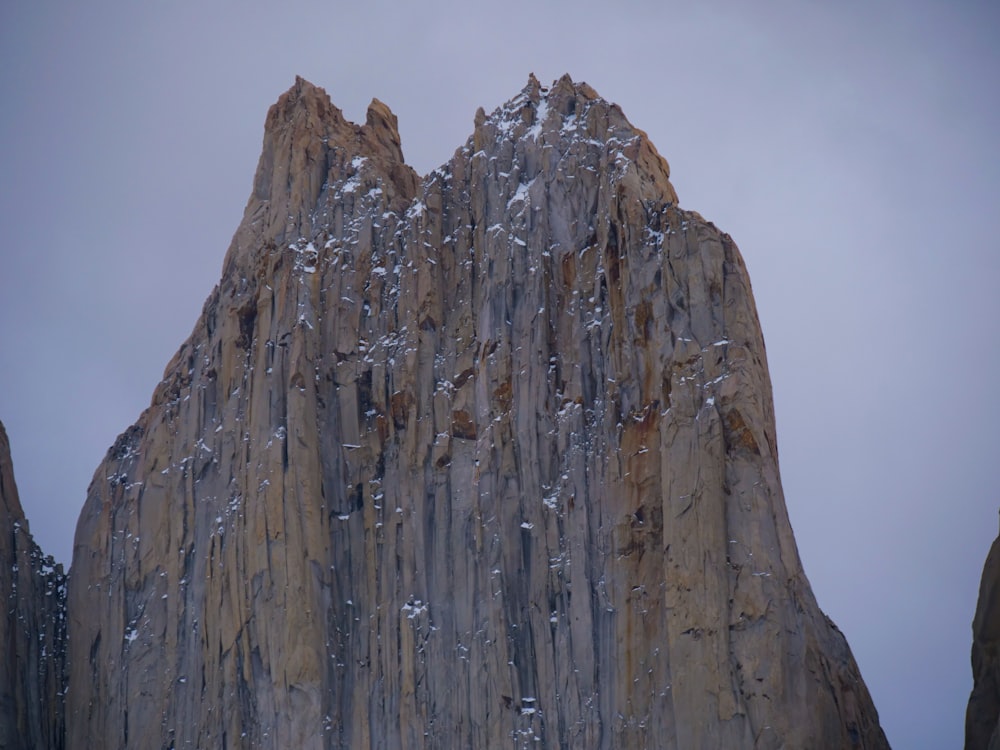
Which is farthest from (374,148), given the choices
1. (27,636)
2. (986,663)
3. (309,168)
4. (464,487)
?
(986,663)

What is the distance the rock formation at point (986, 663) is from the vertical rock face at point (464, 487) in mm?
4571

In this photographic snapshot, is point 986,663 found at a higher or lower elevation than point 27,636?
lower

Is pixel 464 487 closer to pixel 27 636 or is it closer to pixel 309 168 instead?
pixel 309 168

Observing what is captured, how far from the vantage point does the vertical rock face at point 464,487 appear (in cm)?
6712

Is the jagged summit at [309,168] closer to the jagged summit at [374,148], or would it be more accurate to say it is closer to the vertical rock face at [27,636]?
the jagged summit at [374,148]

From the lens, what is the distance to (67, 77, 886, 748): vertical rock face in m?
67.1

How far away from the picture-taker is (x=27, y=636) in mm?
85500

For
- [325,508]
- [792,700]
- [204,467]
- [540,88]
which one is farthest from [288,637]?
[540,88]

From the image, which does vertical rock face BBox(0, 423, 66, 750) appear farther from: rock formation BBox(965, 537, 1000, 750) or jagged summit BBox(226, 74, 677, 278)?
rock formation BBox(965, 537, 1000, 750)

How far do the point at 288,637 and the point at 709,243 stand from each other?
2415 cm

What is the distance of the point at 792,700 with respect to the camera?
63.8 metres

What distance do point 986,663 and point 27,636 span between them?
4616 cm

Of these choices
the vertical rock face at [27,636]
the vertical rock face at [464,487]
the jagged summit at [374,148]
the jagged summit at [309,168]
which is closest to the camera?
the vertical rock face at [464,487]

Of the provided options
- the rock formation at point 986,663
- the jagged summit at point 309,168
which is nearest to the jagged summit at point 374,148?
the jagged summit at point 309,168
